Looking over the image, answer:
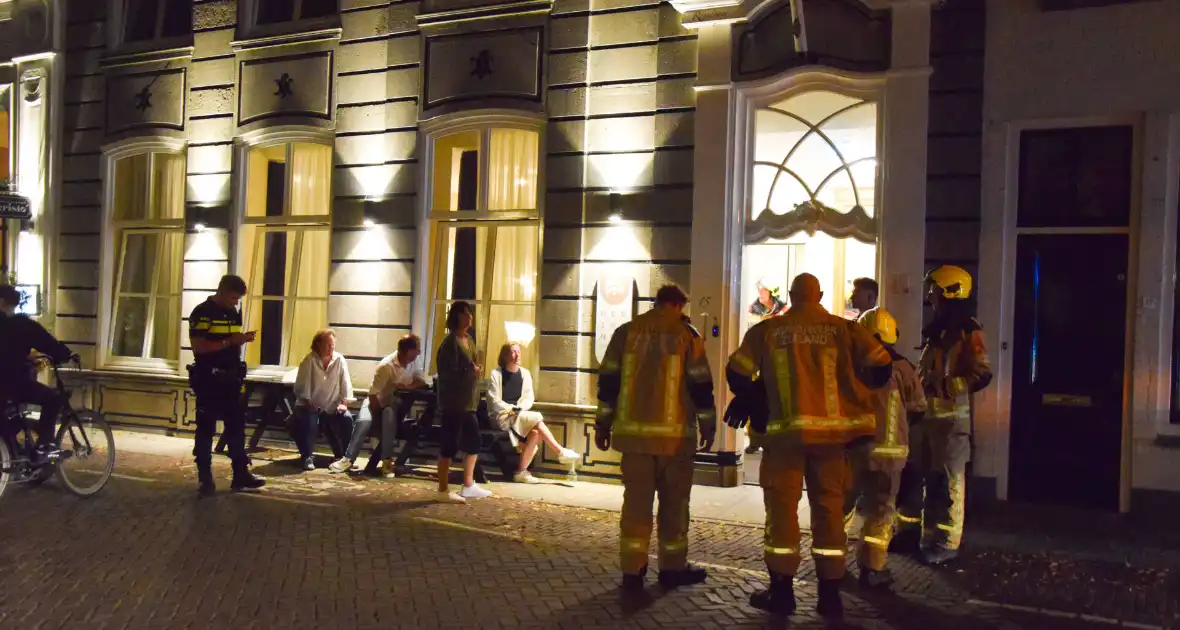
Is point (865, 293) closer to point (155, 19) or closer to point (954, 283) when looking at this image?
point (954, 283)

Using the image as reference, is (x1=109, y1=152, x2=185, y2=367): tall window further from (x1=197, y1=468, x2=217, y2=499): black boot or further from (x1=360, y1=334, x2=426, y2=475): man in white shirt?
(x1=197, y1=468, x2=217, y2=499): black boot

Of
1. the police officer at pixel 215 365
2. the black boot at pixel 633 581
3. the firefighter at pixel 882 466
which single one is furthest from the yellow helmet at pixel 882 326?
the police officer at pixel 215 365

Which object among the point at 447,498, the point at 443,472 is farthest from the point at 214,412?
the point at 447,498

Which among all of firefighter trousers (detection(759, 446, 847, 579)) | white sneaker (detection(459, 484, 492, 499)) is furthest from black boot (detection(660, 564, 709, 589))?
white sneaker (detection(459, 484, 492, 499))

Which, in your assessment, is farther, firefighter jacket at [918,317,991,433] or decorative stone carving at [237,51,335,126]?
decorative stone carving at [237,51,335,126]

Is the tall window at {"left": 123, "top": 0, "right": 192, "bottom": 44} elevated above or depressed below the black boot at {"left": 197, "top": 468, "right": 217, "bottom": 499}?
above

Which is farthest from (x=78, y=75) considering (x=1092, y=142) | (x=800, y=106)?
(x=1092, y=142)

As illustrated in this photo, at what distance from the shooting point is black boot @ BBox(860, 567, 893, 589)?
5.77 m

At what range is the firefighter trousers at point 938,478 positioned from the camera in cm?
644

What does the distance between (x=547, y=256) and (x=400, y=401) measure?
2.13m

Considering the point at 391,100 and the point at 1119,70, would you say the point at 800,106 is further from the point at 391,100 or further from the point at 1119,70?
the point at 391,100

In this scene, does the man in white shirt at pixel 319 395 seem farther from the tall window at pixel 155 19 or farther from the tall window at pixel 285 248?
the tall window at pixel 155 19

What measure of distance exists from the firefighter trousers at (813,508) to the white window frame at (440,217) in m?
5.18

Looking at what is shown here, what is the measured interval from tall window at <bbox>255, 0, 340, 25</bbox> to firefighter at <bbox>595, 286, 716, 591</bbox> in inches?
296
